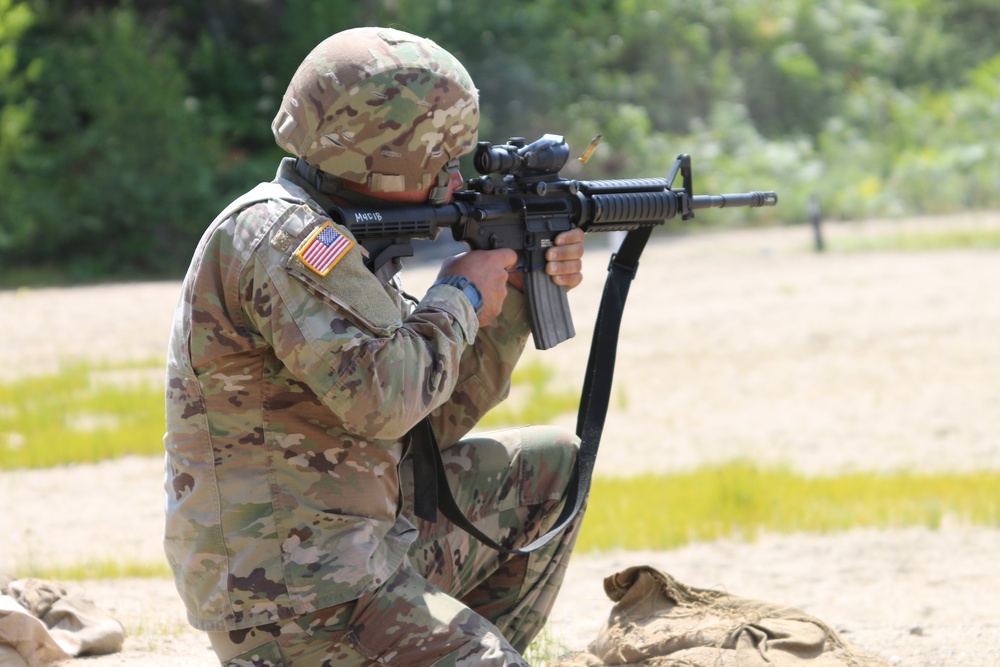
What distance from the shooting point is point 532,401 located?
1051cm

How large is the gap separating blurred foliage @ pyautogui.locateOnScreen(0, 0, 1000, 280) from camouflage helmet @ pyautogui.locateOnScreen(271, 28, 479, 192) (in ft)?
54.5

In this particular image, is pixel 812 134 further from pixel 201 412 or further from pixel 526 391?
pixel 201 412

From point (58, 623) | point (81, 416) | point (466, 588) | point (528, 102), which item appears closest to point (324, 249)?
point (466, 588)

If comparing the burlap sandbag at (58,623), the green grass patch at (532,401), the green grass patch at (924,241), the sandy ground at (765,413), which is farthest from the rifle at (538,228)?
the green grass patch at (924,241)

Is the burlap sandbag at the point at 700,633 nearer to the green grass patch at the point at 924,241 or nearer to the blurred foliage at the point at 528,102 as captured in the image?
the green grass patch at the point at 924,241

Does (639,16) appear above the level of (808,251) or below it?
above

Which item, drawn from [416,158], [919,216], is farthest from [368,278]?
[919,216]

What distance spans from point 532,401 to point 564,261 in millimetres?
6606

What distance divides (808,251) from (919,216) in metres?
3.88

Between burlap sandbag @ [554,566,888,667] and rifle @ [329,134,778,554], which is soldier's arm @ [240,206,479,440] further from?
burlap sandbag @ [554,566,888,667]

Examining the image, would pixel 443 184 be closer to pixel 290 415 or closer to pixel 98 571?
pixel 290 415

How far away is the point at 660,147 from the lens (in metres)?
24.3

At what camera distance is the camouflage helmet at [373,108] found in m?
3.20

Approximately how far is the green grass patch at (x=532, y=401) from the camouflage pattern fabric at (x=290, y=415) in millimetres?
6491
